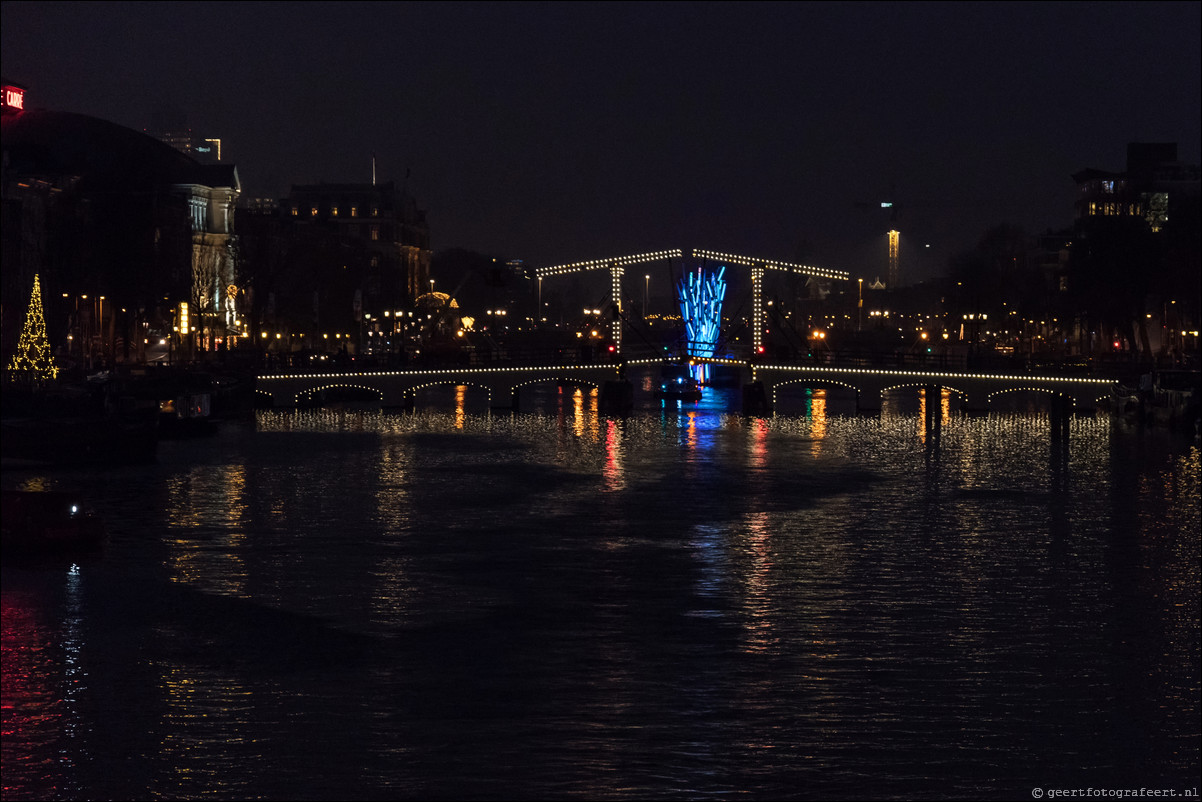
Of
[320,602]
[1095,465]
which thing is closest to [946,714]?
[320,602]

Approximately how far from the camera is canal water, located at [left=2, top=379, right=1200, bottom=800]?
20734mm

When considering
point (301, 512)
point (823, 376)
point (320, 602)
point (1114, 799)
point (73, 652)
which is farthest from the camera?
point (823, 376)

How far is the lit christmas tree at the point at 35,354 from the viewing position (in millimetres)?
65250

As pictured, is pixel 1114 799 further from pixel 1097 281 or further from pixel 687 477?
pixel 1097 281

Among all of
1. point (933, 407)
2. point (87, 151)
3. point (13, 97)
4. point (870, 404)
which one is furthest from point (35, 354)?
point (933, 407)

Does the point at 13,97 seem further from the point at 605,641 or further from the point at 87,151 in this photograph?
the point at 605,641

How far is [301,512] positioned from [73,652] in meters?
19.0

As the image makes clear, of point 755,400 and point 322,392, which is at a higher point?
point 322,392

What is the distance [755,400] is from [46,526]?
6434cm

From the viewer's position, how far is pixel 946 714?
23.1m

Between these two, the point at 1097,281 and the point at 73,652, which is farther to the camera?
the point at 1097,281

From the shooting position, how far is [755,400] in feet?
316

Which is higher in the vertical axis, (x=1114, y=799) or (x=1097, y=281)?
(x=1097, y=281)

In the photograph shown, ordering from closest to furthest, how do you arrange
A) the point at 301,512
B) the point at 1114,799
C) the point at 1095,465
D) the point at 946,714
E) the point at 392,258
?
1. the point at 1114,799
2. the point at 946,714
3. the point at 301,512
4. the point at 1095,465
5. the point at 392,258
